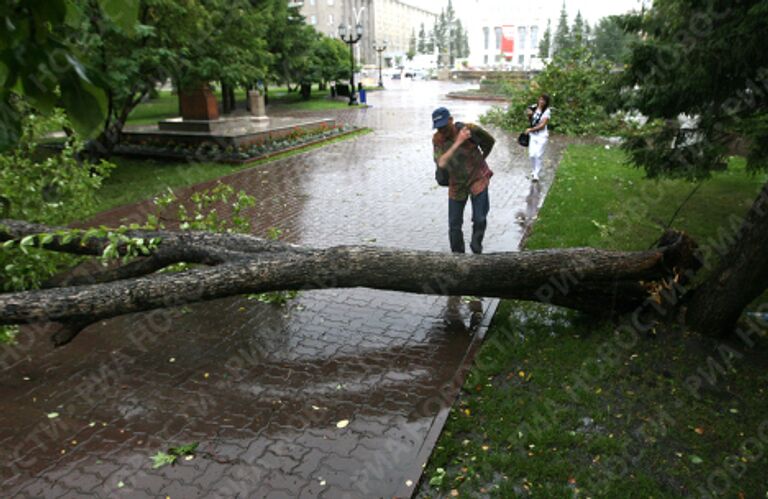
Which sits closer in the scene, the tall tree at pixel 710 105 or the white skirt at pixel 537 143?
the tall tree at pixel 710 105

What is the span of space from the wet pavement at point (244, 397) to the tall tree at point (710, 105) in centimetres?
223

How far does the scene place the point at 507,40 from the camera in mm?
74125

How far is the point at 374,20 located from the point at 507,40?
43370 millimetres

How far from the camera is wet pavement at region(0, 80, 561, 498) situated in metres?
3.72

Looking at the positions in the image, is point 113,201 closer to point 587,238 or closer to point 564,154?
point 587,238

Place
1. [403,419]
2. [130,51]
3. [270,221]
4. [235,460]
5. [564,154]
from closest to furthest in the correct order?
1. [235,460]
2. [403,419]
3. [270,221]
4. [130,51]
5. [564,154]

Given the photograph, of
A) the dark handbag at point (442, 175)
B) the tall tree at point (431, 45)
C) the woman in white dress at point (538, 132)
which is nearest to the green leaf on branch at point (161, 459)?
the dark handbag at point (442, 175)

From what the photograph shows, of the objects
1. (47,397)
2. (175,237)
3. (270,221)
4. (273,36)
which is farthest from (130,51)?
(273,36)

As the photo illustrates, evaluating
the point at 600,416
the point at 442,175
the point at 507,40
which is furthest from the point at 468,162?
the point at 507,40

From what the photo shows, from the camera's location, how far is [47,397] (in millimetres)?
4641

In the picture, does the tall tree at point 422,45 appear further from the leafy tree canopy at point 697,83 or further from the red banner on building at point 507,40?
the leafy tree canopy at point 697,83

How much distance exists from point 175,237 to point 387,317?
90.6 inches

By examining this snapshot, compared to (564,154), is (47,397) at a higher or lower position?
lower

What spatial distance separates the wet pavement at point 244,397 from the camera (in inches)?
147
